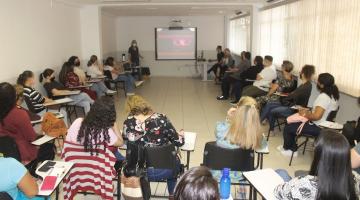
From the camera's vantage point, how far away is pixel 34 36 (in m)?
6.75

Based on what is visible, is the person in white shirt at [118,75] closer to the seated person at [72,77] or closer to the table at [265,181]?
the seated person at [72,77]

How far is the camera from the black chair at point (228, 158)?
9.82 feet

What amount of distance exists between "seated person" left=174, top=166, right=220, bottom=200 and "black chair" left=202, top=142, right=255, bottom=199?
5.21 feet

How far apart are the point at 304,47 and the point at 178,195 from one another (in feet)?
→ 19.6

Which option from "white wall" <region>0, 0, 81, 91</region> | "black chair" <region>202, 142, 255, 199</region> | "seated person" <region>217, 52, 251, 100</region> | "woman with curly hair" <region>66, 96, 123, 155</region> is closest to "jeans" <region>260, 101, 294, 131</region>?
"black chair" <region>202, 142, 255, 199</region>

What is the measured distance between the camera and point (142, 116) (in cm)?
331

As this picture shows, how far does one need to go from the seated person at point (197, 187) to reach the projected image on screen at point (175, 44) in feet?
45.1

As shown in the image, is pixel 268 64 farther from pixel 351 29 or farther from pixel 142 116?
pixel 142 116

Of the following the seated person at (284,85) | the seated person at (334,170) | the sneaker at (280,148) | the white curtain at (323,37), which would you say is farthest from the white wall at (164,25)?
the seated person at (334,170)

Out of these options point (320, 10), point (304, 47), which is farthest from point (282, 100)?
point (320, 10)

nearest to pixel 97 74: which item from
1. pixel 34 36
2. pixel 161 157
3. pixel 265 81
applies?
pixel 34 36

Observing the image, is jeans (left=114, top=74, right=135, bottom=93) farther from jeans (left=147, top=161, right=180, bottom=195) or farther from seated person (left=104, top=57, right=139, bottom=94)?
jeans (left=147, top=161, right=180, bottom=195)

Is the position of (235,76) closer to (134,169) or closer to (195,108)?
(195,108)

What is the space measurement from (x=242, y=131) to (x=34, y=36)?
17.0 feet
